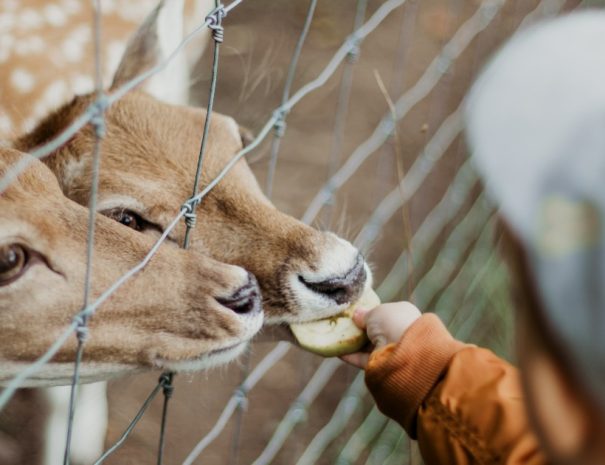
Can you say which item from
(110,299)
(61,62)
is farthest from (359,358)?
(61,62)

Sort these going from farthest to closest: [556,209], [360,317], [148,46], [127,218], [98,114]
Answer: [148,46] → [127,218] → [360,317] → [98,114] → [556,209]

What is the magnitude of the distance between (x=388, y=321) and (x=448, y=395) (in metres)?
0.21

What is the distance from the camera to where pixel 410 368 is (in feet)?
4.66

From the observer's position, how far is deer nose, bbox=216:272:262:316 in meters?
1.55

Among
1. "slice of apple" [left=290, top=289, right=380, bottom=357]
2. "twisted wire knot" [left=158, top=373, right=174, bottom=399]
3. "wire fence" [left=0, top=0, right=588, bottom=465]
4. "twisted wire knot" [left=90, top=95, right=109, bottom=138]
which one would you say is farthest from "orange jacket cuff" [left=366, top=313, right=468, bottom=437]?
"twisted wire knot" [left=90, top=95, right=109, bottom=138]

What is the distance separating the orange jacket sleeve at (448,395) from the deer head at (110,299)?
0.26 metres

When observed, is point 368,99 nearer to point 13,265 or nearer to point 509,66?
point 13,265

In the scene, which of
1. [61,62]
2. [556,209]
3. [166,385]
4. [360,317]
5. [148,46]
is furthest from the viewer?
[61,62]

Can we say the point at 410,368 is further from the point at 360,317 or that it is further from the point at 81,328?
the point at 81,328

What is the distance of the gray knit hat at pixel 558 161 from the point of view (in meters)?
0.74

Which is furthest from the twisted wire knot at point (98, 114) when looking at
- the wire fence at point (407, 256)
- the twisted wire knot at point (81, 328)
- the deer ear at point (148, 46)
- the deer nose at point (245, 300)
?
the deer ear at point (148, 46)

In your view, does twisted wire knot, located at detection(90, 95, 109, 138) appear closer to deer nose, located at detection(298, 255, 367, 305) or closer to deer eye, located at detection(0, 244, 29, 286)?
deer eye, located at detection(0, 244, 29, 286)

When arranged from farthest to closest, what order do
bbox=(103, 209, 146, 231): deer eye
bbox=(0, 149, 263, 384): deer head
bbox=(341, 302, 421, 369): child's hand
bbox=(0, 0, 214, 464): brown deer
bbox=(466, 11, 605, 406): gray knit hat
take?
bbox=(0, 0, 214, 464): brown deer
bbox=(103, 209, 146, 231): deer eye
bbox=(341, 302, 421, 369): child's hand
bbox=(0, 149, 263, 384): deer head
bbox=(466, 11, 605, 406): gray knit hat

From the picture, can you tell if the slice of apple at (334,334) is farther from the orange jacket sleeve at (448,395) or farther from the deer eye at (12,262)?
the deer eye at (12,262)
